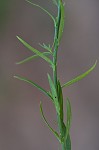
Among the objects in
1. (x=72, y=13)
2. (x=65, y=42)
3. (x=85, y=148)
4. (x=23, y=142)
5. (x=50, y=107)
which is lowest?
(x=85, y=148)

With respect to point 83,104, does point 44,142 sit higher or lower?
lower

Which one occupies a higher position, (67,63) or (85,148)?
(67,63)

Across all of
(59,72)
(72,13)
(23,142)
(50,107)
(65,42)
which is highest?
(72,13)

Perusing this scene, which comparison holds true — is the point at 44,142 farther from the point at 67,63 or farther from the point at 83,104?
the point at 67,63

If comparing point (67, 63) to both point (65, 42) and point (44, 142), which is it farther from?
point (44, 142)

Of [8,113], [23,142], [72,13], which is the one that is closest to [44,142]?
[23,142]

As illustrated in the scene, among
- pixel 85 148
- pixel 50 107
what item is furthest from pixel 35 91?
pixel 85 148
